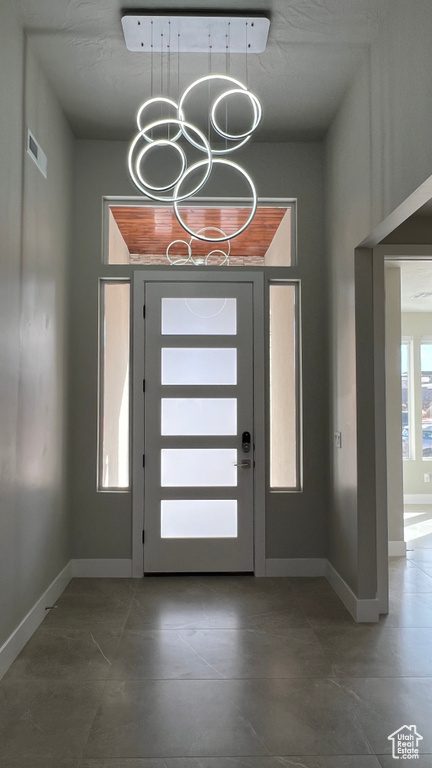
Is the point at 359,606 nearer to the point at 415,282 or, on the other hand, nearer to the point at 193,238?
the point at 193,238

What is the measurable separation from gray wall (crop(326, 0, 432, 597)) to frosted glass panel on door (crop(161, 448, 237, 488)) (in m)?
0.76

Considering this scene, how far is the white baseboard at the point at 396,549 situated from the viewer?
514 cm

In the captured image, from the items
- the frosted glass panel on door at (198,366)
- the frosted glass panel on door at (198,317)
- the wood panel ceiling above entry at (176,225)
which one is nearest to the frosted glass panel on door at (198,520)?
the frosted glass panel on door at (198,366)

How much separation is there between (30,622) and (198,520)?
1.45m

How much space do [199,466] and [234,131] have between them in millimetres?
2480

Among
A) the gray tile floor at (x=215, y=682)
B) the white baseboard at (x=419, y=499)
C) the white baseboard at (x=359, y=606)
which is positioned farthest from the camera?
the white baseboard at (x=419, y=499)

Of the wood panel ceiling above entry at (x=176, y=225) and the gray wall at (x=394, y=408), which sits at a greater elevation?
the wood panel ceiling above entry at (x=176, y=225)

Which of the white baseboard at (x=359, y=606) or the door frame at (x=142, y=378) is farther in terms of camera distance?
the door frame at (x=142, y=378)

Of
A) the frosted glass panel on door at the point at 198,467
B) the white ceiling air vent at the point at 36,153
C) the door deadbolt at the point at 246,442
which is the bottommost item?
the frosted glass panel on door at the point at 198,467

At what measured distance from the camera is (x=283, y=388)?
4422 millimetres

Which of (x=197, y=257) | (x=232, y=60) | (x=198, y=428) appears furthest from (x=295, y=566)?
(x=232, y=60)

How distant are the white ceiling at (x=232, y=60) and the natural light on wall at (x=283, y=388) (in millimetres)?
1236

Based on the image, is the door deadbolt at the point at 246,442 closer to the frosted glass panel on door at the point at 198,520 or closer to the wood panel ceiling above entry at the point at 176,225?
the frosted glass panel on door at the point at 198,520

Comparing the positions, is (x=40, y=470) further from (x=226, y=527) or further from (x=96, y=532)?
(x=226, y=527)
